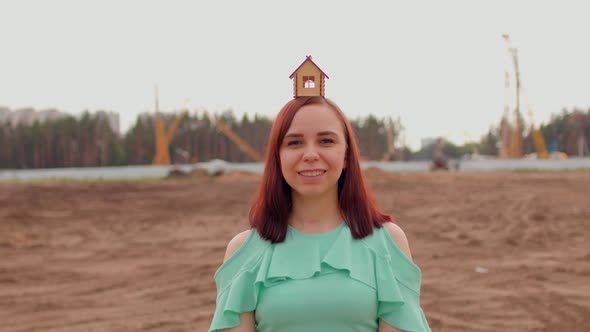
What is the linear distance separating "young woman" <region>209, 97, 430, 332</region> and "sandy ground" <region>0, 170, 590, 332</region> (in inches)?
113

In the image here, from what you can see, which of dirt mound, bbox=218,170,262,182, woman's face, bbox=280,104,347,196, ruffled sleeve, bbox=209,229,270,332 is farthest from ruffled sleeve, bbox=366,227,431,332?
dirt mound, bbox=218,170,262,182

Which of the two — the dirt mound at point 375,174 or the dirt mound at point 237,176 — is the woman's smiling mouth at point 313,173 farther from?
the dirt mound at point 237,176

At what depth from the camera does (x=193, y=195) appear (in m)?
15.2

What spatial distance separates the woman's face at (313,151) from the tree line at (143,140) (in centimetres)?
3941

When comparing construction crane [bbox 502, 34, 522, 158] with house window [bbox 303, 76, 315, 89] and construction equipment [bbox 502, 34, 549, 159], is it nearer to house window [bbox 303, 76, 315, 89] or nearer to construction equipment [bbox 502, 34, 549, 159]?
construction equipment [bbox 502, 34, 549, 159]

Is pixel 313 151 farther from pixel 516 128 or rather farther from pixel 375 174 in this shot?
pixel 516 128

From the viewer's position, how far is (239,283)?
172 cm

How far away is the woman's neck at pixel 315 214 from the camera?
186 centimetres

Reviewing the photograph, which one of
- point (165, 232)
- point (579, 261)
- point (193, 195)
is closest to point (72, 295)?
point (165, 232)

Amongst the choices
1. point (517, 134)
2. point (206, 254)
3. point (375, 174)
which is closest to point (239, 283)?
point (206, 254)

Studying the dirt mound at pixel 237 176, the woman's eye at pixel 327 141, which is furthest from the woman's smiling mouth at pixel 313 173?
the dirt mound at pixel 237 176

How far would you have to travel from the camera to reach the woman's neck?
186 cm

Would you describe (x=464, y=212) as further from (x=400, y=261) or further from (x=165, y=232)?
(x=400, y=261)

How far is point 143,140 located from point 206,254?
1607 inches
